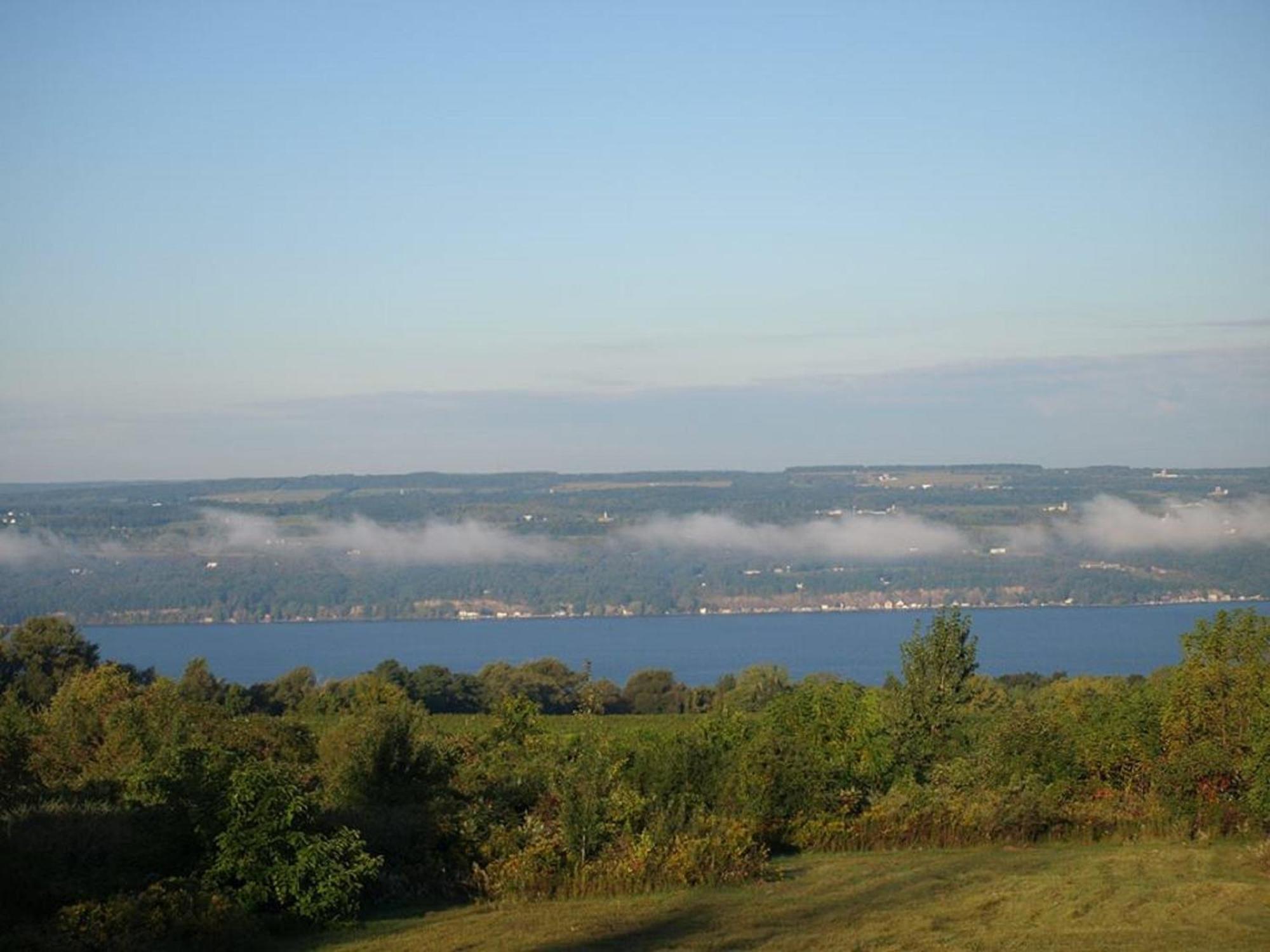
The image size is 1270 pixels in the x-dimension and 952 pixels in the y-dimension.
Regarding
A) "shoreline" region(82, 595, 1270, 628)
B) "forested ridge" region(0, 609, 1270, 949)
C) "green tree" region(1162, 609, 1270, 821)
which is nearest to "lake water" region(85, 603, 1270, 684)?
"shoreline" region(82, 595, 1270, 628)

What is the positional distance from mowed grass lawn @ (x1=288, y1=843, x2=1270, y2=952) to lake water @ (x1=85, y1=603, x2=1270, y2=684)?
7329 centimetres

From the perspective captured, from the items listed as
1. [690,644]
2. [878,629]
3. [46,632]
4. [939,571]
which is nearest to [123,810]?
[46,632]

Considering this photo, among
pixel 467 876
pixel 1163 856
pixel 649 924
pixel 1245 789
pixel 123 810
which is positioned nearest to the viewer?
pixel 649 924

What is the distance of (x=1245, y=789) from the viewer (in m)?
22.9

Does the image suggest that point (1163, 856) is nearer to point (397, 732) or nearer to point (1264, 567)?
point (397, 732)

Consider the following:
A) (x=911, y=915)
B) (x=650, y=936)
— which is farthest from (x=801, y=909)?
(x=650, y=936)

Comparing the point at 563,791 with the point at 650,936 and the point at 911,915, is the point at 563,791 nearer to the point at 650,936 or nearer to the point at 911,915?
the point at 650,936

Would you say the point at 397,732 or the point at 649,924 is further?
the point at 397,732

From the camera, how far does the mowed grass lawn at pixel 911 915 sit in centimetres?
1475

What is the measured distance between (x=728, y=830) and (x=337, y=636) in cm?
15029

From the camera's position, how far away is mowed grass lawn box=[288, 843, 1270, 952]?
1475 cm

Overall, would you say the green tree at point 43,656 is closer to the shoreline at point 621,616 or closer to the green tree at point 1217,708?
the green tree at point 1217,708

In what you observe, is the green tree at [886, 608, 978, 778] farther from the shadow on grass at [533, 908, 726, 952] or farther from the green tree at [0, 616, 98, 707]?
the green tree at [0, 616, 98, 707]

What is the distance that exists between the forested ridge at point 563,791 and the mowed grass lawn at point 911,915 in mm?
1096
